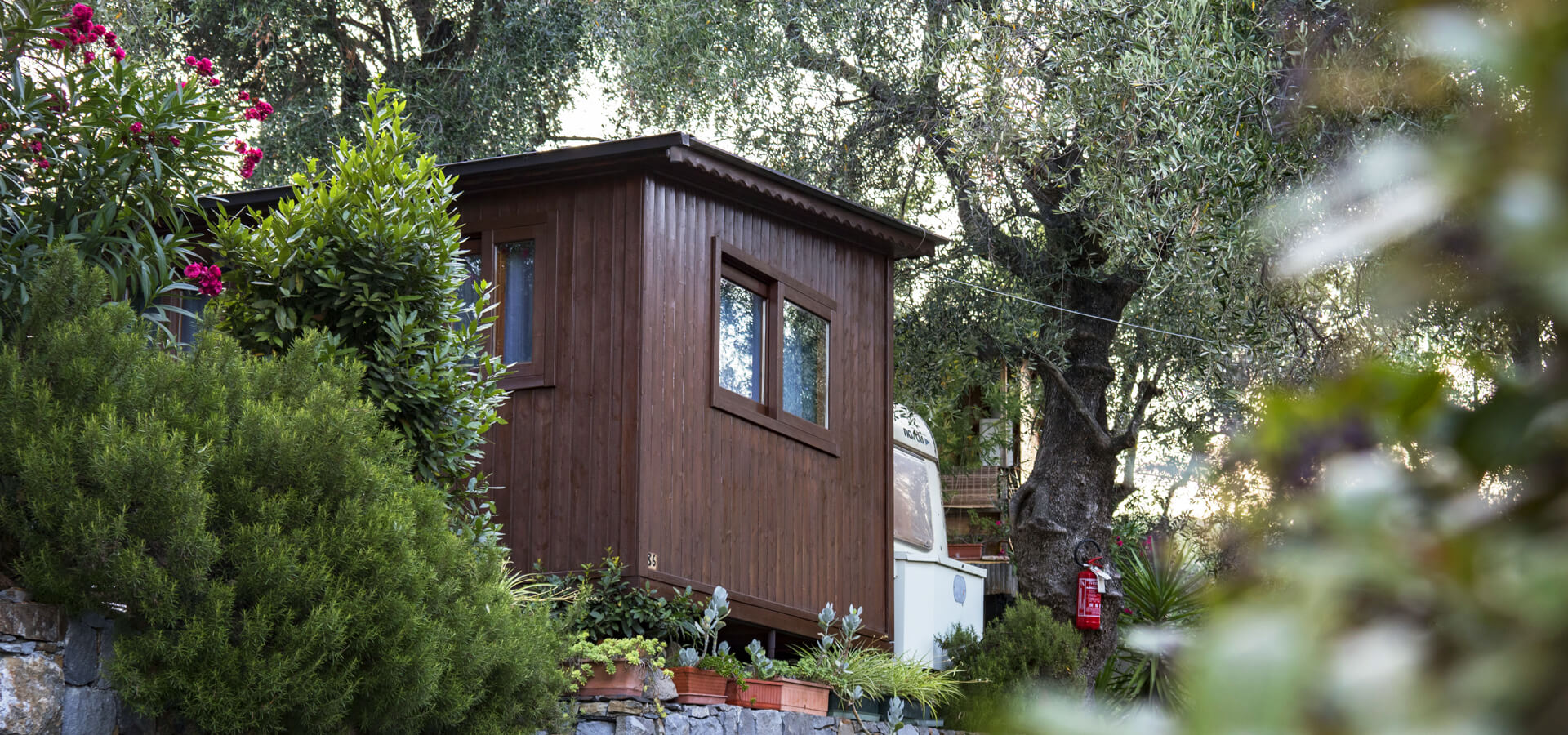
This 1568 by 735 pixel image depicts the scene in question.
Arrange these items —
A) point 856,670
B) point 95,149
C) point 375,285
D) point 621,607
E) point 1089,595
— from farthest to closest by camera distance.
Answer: point 1089,595 < point 856,670 < point 621,607 < point 375,285 < point 95,149

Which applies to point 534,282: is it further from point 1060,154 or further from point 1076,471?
point 1076,471

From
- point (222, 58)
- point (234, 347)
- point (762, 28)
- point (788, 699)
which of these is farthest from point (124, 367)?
point (222, 58)

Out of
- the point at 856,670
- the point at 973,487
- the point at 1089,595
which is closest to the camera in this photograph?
the point at 856,670

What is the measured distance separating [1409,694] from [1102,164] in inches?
390

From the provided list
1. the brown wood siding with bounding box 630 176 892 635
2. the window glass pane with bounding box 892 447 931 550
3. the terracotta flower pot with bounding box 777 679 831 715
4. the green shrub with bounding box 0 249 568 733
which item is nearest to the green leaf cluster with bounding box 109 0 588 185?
the brown wood siding with bounding box 630 176 892 635

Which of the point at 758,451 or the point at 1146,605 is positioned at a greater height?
the point at 758,451

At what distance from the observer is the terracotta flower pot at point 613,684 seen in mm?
6582

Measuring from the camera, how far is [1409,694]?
0.35 m

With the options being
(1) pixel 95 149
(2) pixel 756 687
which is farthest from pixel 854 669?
(1) pixel 95 149

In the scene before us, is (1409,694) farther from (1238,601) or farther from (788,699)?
(788,699)

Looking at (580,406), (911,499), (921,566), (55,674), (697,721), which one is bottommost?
(697,721)

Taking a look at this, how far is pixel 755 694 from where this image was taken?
24.8 feet

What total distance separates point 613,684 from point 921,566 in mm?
4493

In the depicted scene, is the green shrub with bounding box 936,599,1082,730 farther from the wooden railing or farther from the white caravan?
the wooden railing
